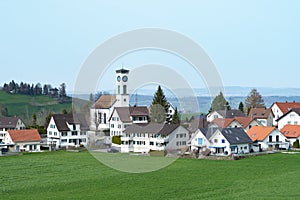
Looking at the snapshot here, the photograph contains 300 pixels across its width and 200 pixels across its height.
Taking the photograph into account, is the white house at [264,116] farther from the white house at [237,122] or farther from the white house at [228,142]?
the white house at [228,142]

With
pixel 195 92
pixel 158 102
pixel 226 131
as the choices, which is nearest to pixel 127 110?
pixel 158 102

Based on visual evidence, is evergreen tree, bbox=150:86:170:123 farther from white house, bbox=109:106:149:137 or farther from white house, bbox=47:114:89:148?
white house, bbox=47:114:89:148

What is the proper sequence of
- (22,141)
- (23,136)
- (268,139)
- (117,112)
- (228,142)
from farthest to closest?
(117,112), (23,136), (22,141), (268,139), (228,142)

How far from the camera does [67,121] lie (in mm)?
42562

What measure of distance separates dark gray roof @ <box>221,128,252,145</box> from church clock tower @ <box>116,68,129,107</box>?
603 inches

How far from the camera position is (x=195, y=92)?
2212 cm

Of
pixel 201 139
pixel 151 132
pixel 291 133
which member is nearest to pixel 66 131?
pixel 151 132

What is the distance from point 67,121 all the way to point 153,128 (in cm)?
980

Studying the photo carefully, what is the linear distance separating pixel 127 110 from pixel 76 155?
423 inches

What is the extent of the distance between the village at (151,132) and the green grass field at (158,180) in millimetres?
4368

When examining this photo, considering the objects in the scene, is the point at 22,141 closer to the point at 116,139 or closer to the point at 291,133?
the point at 116,139

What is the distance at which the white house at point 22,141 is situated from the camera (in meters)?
38.0

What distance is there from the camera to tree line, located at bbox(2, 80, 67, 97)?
296 ft

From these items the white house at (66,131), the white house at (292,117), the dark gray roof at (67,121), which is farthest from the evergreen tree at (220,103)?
the white house at (66,131)
